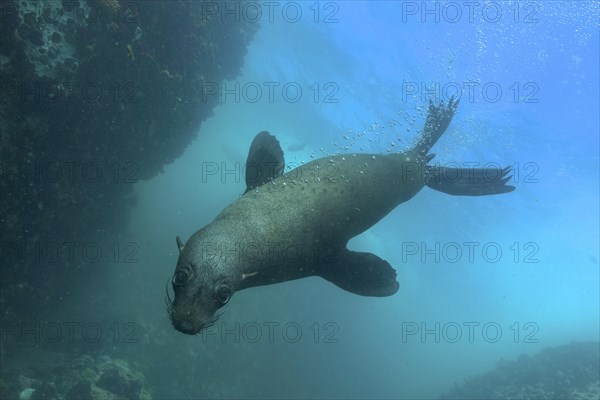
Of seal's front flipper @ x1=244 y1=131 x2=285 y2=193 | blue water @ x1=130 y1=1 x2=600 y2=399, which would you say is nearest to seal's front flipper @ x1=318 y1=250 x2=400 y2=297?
seal's front flipper @ x1=244 y1=131 x2=285 y2=193

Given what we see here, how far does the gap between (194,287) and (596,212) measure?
97.1 feet

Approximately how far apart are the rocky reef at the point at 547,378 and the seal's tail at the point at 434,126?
47.7 ft

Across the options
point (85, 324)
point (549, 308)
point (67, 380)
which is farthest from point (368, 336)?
point (549, 308)

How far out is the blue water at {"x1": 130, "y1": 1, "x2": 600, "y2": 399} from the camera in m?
15.8

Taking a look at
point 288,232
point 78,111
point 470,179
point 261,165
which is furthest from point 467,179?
point 78,111

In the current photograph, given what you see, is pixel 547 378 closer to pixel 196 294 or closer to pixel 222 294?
pixel 222 294

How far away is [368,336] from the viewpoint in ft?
98.8

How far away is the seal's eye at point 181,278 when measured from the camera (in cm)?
263

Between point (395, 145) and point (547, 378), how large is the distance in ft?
47.9

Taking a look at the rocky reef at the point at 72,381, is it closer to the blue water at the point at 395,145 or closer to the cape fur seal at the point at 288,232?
the blue water at the point at 395,145

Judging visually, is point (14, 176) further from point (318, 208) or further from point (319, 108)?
point (319, 108)

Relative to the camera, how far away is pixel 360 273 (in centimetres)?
432

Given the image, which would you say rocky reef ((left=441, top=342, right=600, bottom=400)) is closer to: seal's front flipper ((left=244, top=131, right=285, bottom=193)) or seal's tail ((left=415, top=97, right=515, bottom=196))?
seal's tail ((left=415, top=97, right=515, bottom=196))

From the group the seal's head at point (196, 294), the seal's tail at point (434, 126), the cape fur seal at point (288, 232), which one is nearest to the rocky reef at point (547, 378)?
the seal's tail at point (434, 126)
